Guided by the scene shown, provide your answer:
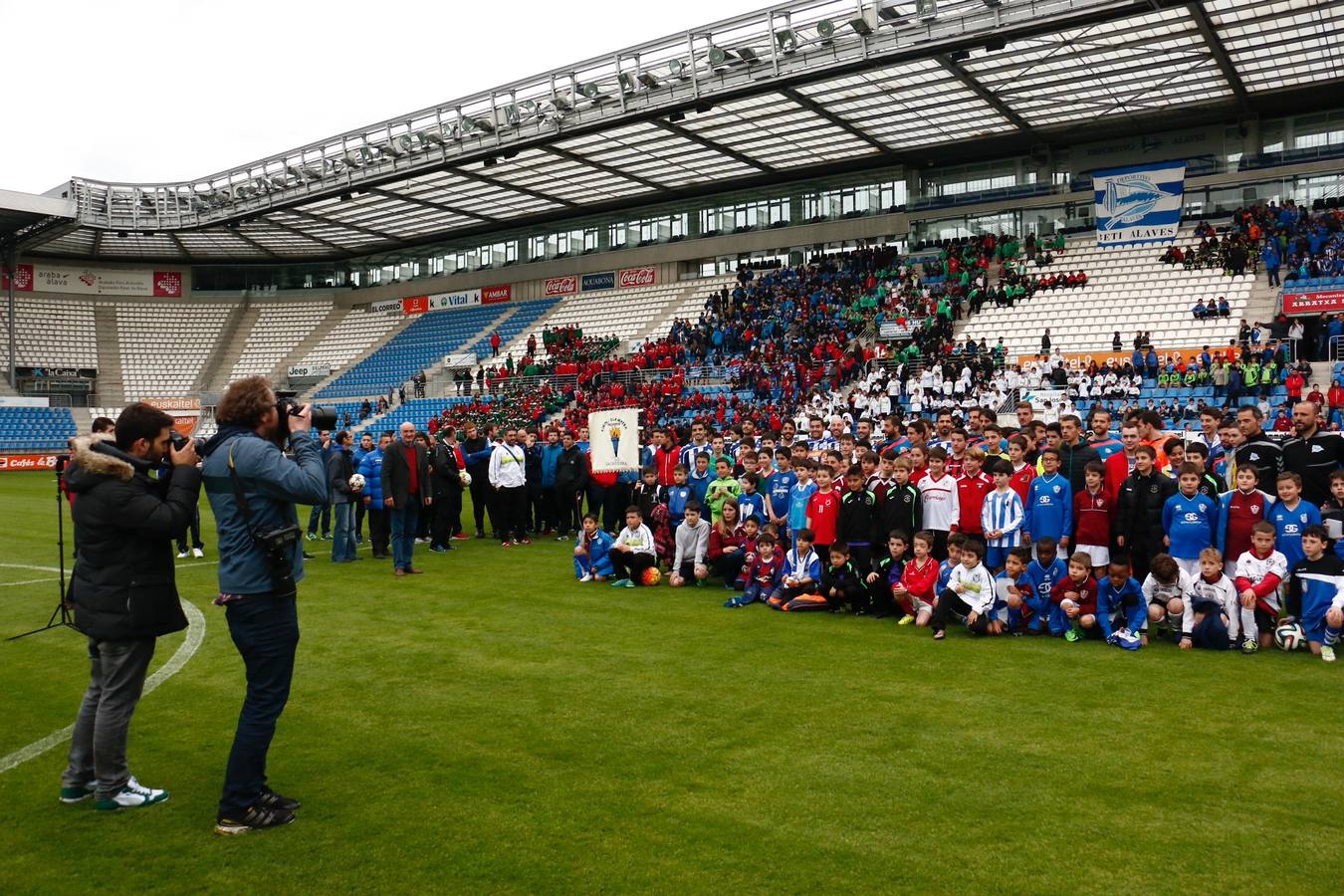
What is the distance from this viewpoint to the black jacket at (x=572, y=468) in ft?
47.8

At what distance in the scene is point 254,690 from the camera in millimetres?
4105

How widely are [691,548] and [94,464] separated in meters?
7.27

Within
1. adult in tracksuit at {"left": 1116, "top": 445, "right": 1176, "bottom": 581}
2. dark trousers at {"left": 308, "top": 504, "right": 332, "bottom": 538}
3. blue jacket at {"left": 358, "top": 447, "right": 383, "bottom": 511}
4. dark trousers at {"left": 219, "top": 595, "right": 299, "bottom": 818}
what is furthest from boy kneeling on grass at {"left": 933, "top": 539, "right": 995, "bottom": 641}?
dark trousers at {"left": 308, "top": 504, "right": 332, "bottom": 538}

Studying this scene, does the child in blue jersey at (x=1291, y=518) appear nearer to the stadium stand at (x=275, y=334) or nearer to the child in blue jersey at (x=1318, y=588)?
the child in blue jersey at (x=1318, y=588)

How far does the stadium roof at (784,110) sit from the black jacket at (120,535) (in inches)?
820

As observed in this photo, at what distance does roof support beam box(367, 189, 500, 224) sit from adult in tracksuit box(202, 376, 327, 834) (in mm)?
33147

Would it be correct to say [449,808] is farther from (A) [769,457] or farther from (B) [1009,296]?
(B) [1009,296]

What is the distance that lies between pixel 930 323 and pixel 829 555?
811 inches

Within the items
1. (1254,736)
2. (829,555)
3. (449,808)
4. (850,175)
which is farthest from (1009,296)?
(449,808)

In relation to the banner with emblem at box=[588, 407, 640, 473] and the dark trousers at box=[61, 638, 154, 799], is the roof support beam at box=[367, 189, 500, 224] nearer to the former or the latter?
the banner with emblem at box=[588, 407, 640, 473]

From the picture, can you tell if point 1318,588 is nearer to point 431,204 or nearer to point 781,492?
point 781,492

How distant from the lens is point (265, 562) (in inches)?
160

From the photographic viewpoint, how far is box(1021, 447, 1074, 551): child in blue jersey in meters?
8.41

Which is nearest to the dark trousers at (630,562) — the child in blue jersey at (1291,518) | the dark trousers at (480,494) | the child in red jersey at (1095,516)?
the dark trousers at (480,494)
